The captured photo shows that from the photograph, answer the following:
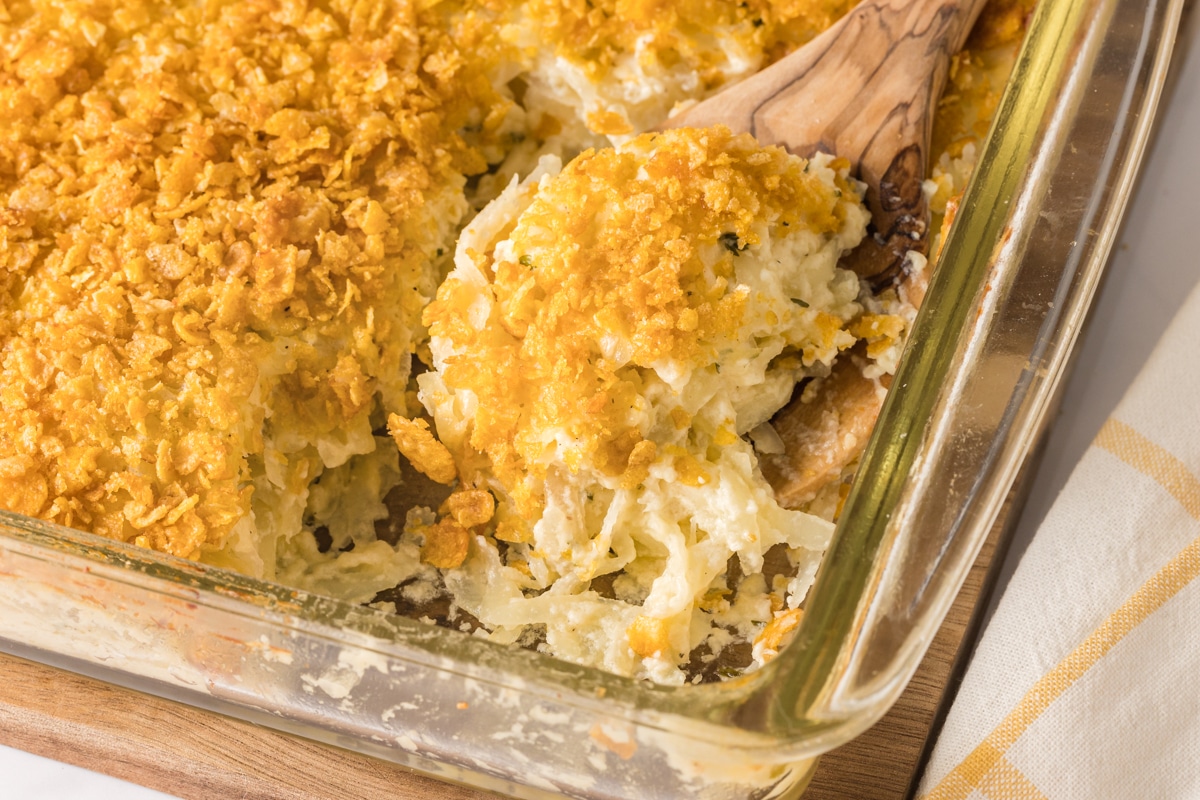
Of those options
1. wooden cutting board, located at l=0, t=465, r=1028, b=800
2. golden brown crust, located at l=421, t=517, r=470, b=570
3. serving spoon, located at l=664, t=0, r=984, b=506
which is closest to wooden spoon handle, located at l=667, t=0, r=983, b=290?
serving spoon, located at l=664, t=0, r=984, b=506

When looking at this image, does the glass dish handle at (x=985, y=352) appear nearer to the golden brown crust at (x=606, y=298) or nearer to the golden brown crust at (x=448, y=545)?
the golden brown crust at (x=606, y=298)

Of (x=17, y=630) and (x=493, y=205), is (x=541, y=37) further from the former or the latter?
(x=17, y=630)

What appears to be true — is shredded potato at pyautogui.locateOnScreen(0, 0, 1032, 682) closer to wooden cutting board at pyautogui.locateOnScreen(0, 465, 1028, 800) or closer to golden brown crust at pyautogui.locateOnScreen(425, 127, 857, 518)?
golden brown crust at pyautogui.locateOnScreen(425, 127, 857, 518)

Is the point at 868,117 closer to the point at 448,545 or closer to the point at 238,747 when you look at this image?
the point at 448,545

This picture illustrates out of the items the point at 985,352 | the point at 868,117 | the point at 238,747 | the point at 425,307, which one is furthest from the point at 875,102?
the point at 238,747

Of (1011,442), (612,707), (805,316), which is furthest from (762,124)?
(612,707)

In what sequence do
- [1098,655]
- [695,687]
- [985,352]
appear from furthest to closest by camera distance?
[1098,655], [985,352], [695,687]
